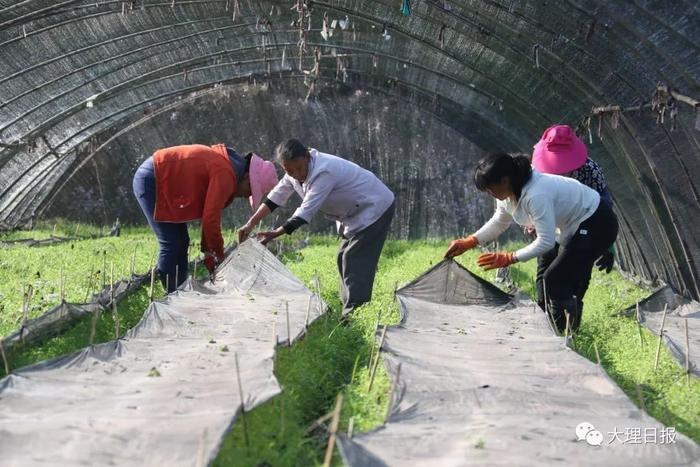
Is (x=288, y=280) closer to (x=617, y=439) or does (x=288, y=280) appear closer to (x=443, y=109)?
(x=617, y=439)

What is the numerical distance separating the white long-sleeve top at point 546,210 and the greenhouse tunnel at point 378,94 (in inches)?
57.8

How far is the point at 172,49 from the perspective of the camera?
13.5m

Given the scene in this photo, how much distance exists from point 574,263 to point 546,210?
2.15ft

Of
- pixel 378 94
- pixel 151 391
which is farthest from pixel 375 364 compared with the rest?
pixel 378 94

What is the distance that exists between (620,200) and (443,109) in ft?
16.6

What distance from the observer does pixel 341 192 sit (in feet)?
20.4

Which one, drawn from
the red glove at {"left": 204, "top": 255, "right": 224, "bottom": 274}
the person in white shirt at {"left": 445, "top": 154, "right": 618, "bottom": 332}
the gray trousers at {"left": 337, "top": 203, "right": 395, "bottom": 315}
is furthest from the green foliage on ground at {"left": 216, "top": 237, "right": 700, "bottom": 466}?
the red glove at {"left": 204, "top": 255, "right": 224, "bottom": 274}

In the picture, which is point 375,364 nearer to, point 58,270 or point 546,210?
point 546,210

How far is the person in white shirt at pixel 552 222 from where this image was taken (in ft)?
17.1

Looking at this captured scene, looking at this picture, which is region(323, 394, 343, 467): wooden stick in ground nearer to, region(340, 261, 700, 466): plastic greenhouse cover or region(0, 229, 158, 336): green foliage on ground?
region(340, 261, 700, 466): plastic greenhouse cover

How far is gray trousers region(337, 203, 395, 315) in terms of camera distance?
247 inches

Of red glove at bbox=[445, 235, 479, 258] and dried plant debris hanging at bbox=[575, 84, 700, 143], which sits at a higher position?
dried plant debris hanging at bbox=[575, 84, 700, 143]

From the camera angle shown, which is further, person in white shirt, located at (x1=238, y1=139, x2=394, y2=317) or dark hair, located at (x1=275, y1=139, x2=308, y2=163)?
person in white shirt, located at (x1=238, y1=139, x2=394, y2=317)

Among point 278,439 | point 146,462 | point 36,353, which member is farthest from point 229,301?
point 146,462
